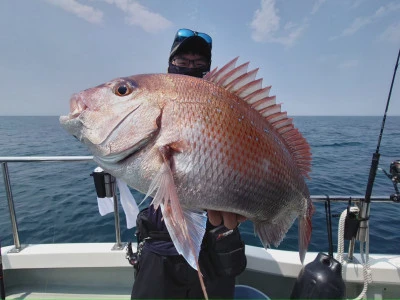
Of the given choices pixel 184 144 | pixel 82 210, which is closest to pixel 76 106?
pixel 184 144

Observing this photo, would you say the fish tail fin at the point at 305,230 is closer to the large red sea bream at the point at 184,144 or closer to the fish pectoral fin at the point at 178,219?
the large red sea bream at the point at 184,144

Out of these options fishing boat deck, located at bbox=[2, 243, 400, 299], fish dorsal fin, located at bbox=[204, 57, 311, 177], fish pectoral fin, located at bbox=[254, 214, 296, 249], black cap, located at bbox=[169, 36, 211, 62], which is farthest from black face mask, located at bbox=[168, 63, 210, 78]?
fishing boat deck, located at bbox=[2, 243, 400, 299]

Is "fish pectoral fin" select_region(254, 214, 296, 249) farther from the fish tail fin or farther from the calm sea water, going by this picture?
the calm sea water

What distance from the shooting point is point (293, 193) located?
144 cm

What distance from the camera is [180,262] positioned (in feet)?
6.63

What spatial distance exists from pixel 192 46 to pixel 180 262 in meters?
1.83

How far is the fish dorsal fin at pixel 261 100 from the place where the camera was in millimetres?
1363

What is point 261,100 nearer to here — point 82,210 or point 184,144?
point 184,144

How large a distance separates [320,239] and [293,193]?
436 cm

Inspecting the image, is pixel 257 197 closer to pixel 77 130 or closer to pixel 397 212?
pixel 77 130

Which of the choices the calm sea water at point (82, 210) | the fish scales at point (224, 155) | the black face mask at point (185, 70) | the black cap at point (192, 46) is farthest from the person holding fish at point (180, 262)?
the calm sea water at point (82, 210)

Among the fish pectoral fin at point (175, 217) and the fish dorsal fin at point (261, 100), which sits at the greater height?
the fish dorsal fin at point (261, 100)

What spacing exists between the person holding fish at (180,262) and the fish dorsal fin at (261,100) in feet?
2.68

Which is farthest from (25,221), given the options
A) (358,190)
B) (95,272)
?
(358,190)
